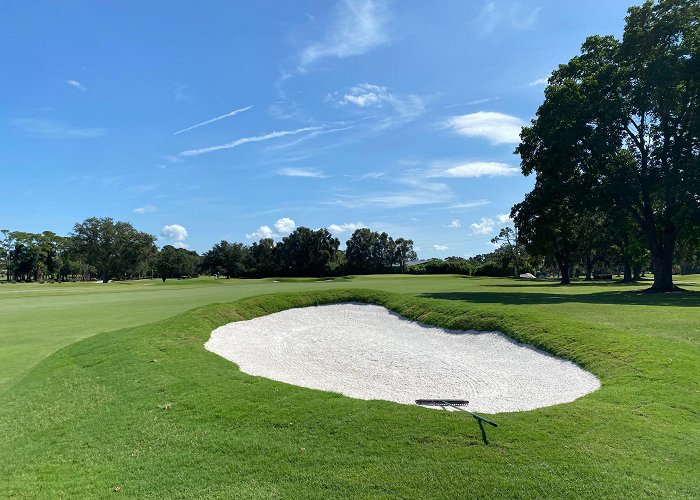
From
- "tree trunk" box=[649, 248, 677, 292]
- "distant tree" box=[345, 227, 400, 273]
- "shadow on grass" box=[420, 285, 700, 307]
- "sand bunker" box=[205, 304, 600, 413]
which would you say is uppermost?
"distant tree" box=[345, 227, 400, 273]

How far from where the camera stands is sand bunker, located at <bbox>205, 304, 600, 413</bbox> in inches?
352

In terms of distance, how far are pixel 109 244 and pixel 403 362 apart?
10266 cm

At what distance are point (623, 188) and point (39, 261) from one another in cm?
12330

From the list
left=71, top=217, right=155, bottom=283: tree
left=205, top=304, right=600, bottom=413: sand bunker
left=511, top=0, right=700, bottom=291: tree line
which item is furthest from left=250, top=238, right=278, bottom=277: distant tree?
left=205, top=304, right=600, bottom=413: sand bunker

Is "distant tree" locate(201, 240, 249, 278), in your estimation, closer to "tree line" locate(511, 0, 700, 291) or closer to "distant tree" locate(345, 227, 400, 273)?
"distant tree" locate(345, 227, 400, 273)

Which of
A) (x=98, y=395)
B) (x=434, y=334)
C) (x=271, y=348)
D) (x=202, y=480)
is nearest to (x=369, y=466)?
(x=202, y=480)

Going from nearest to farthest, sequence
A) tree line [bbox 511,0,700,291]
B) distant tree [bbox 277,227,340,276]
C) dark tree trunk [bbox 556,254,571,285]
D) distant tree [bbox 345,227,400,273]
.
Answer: tree line [bbox 511,0,700,291]
dark tree trunk [bbox 556,254,571,285]
distant tree [bbox 277,227,340,276]
distant tree [bbox 345,227,400,273]

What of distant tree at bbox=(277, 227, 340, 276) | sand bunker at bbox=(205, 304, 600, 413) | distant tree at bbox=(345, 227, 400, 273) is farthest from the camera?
distant tree at bbox=(345, 227, 400, 273)

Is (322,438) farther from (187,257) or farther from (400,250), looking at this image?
(187,257)

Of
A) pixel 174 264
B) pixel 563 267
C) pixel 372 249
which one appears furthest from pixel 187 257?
pixel 563 267

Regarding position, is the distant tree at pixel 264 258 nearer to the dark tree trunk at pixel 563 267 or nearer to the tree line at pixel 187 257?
the tree line at pixel 187 257

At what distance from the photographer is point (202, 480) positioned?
5.14 meters

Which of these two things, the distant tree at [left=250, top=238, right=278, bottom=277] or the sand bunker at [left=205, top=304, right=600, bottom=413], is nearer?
the sand bunker at [left=205, top=304, right=600, bottom=413]

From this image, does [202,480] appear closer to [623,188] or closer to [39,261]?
[623,188]
